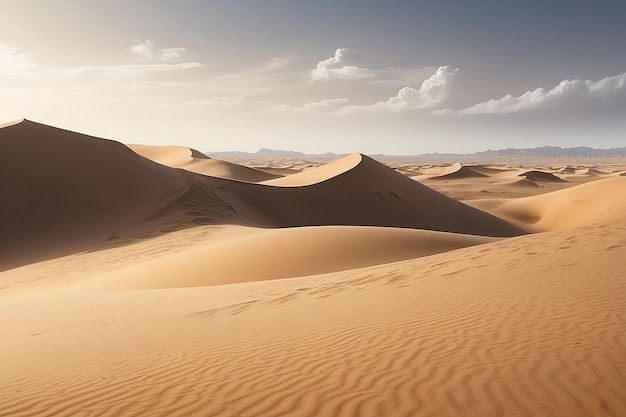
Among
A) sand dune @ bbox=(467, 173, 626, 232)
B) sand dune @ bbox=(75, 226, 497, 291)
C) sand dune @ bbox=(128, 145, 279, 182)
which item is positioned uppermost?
sand dune @ bbox=(128, 145, 279, 182)

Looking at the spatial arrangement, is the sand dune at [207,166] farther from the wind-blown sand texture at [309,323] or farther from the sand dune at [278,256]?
the sand dune at [278,256]

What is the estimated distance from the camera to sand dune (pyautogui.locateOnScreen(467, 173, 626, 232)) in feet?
83.0

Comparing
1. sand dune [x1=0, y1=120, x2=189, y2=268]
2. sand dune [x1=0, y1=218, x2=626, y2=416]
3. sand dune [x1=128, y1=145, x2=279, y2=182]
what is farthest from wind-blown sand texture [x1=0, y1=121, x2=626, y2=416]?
sand dune [x1=128, y1=145, x2=279, y2=182]

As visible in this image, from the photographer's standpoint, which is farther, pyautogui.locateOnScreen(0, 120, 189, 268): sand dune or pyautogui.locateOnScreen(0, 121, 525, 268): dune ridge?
pyautogui.locateOnScreen(0, 121, 525, 268): dune ridge

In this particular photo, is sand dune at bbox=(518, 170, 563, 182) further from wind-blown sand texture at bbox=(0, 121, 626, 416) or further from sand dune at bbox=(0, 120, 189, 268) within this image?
wind-blown sand texture at bbox=(0, 121, 626, 416)

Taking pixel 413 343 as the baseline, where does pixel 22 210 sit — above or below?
above

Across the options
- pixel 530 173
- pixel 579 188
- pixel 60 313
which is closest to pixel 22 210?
pixel 60 313

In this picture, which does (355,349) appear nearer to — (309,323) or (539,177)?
(309,323)

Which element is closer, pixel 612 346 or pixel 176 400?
pixel 176 400

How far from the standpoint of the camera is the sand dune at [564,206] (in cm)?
2530

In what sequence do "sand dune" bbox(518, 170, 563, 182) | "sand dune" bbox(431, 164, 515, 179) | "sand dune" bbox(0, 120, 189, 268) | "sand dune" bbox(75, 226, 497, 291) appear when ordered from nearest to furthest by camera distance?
"sand dune" bbox(75, 226, 497, 291) < "sand dune" bbox(0, 120, 189, 268) < "sand dune" bbox(431, 164, 515, 179) < "sand dune" bbox(518, 170, 563, 182)

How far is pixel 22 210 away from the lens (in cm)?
1666

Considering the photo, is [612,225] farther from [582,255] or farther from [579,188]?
[579,188]

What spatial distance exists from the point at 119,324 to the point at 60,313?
164 centimetres
